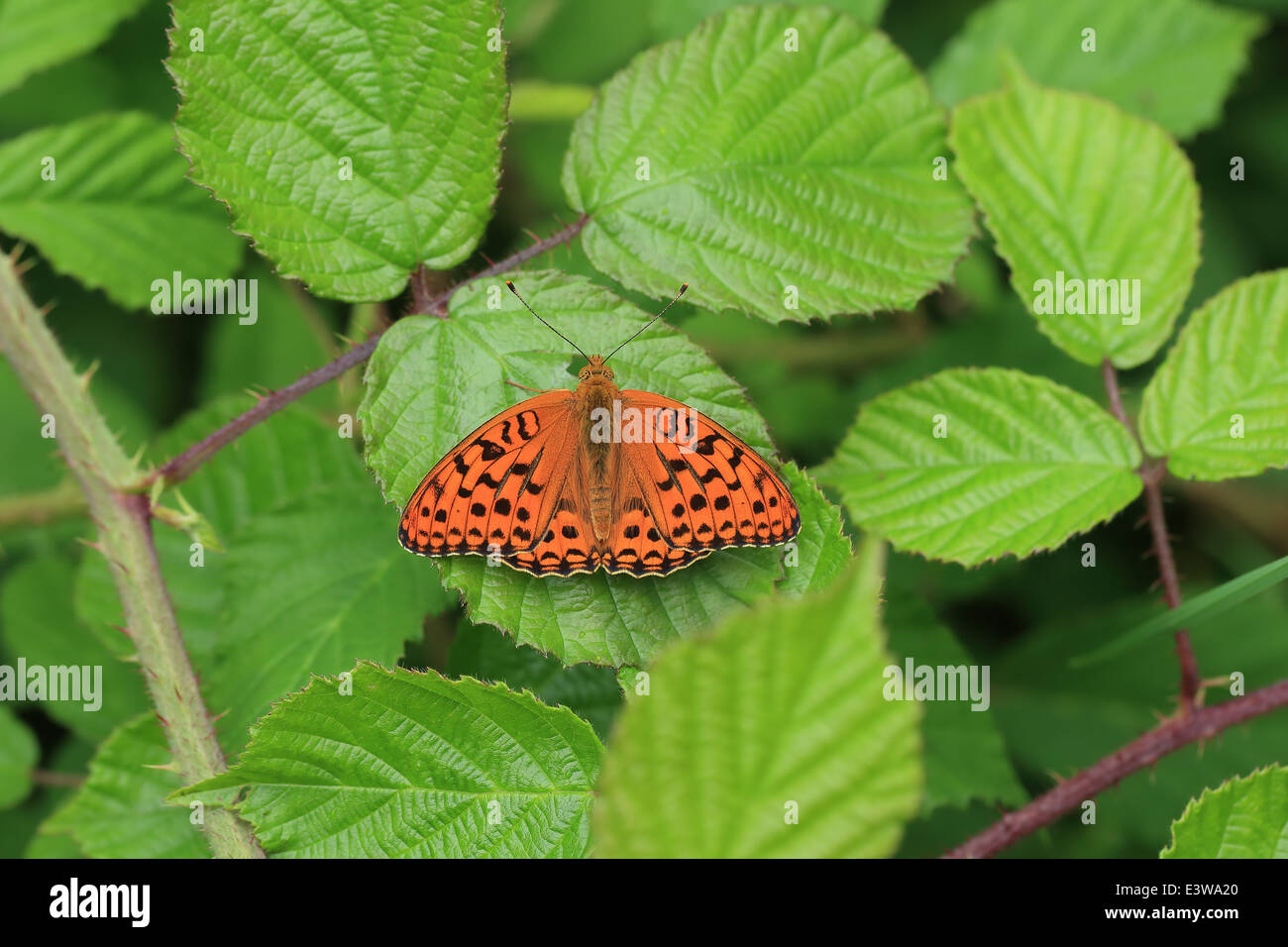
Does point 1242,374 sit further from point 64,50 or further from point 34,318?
point 64,50

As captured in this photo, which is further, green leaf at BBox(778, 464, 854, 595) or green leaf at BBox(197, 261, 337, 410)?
green leaf at BBox(197, 261, 337, 410)

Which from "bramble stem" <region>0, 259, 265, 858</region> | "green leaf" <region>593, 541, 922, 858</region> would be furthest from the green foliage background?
"bramble stem" <region>0, 259, 265, 858</region>

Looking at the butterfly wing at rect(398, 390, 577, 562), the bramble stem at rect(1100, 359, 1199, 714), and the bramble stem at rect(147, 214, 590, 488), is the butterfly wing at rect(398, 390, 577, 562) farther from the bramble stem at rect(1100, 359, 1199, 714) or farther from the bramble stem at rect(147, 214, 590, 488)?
the bramble stem at rect(1100, 359, 1199, 714)

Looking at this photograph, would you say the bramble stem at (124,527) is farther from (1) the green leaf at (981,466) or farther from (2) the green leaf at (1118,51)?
(2) the green leaf at (1118,51)

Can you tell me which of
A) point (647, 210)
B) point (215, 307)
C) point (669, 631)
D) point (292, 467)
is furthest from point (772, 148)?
point (215, 307)

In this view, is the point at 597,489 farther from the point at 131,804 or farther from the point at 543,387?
the point at 131,804

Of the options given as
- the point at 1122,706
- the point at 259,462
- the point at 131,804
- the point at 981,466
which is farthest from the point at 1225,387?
the point at 131,804
